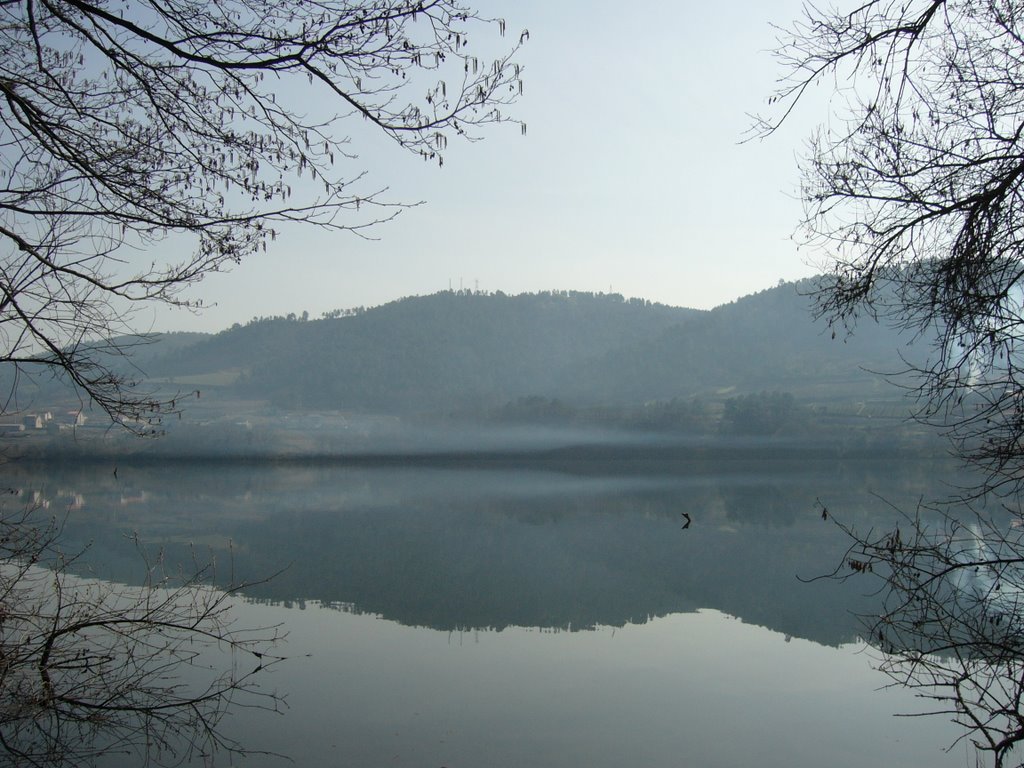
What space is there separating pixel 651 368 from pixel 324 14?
77.2 meters

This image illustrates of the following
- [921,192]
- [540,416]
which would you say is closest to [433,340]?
[540,416]

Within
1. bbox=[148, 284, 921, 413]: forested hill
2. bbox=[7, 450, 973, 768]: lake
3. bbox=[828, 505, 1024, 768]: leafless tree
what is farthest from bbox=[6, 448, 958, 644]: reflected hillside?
bbox=[148, 284, 921, 413]: forested hill

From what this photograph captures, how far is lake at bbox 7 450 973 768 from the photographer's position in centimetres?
589

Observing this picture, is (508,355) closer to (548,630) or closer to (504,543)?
(504,543)

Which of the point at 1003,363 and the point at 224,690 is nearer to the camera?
the point at 1003,363

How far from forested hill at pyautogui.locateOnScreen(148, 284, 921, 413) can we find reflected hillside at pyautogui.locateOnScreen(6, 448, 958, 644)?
40.3 m

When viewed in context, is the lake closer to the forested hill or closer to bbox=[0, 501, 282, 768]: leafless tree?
bbox=[0, 501, 282, 768]: leafless tree

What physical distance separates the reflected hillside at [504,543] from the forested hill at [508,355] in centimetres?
4026

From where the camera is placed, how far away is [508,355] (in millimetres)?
85562

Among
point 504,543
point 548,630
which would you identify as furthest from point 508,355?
point 548,630

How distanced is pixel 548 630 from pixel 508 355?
251ft

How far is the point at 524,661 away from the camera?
7.89m

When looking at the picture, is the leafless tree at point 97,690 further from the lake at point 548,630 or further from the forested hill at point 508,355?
the forested hill at point 508,355

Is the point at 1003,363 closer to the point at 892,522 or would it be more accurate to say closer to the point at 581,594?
the point at 581,594
